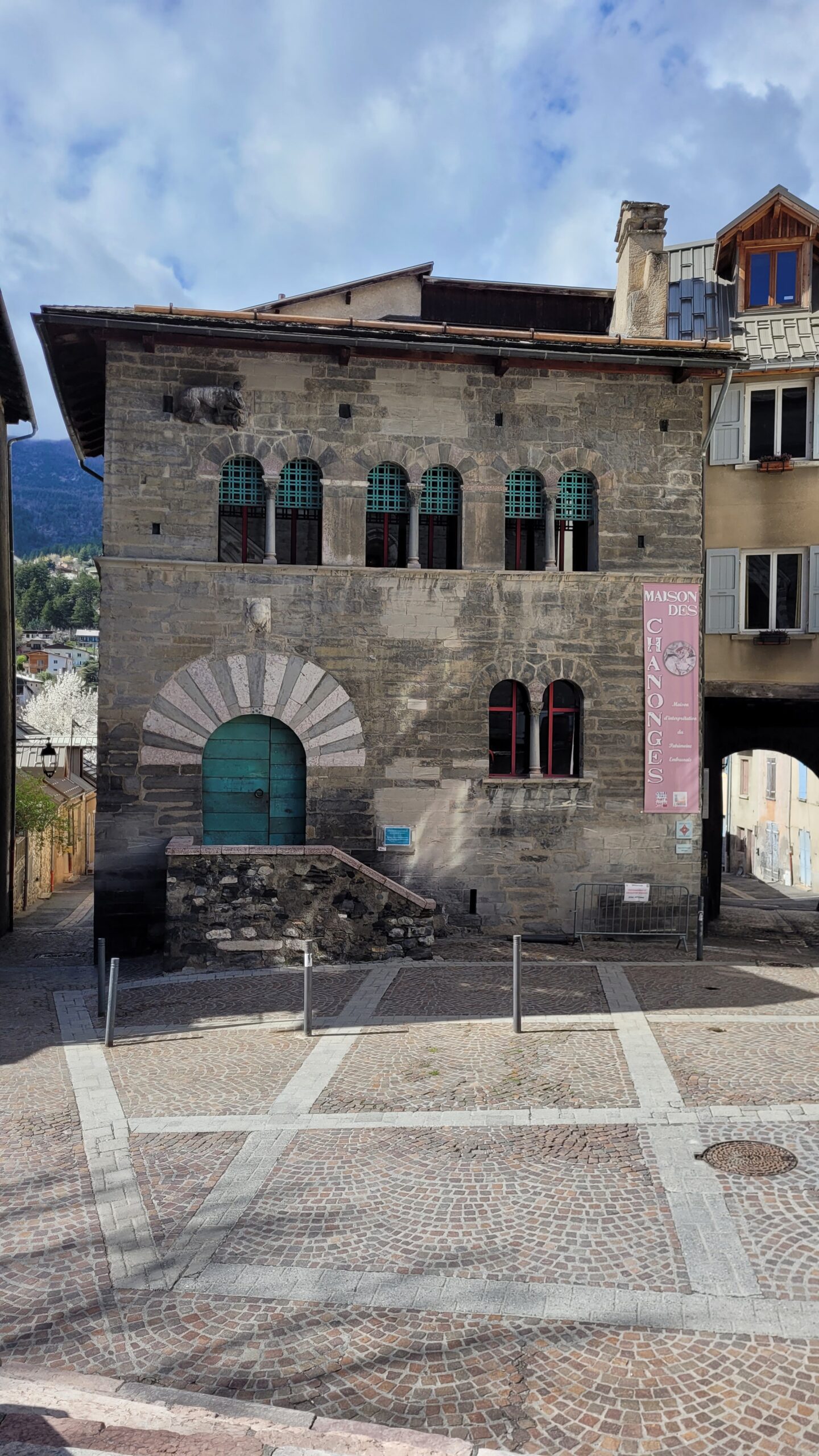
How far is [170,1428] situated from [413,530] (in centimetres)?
1312

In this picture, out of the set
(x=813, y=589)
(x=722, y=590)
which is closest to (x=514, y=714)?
(x=722, y=590)

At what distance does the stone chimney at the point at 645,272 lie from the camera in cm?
1742

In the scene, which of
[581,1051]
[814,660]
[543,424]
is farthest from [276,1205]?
[814,660]

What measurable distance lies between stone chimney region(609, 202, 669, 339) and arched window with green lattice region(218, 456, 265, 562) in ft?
24.8

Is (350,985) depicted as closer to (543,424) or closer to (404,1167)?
(404,1167)

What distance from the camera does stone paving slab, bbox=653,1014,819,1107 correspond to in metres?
8.43

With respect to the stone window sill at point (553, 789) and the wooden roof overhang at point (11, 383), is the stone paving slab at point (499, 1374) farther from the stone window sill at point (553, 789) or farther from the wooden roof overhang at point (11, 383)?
the wooden roof overhang at point (11, 383)

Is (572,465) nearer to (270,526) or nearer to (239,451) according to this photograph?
(270,526)

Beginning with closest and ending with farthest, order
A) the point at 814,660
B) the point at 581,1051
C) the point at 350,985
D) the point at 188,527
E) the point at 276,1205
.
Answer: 1. the point at 276,1205
2. the point at 581,1051
3. the point at 350,985
4. the point at 188,527
5. the point at 814,660

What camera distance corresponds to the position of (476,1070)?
9.15m

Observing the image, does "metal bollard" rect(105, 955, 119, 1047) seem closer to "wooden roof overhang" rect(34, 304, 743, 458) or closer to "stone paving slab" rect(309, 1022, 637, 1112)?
"stone paving slab" rect(309, 1022, 637, 1112)

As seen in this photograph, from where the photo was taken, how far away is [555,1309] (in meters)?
5.27

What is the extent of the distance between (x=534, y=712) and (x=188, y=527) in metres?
6.34

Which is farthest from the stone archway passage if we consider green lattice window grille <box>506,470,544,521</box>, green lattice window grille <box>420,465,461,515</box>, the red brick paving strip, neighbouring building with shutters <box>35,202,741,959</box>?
the red brick paving strip
